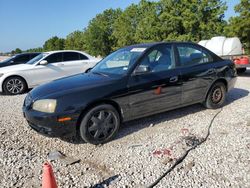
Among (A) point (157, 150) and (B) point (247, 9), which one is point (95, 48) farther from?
(A) point (157, 150)

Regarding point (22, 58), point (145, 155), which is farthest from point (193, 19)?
point (145, 155)

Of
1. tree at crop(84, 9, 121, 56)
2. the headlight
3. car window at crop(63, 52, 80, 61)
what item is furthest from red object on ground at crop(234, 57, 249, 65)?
tree at crop(84, 9, 121, 56)

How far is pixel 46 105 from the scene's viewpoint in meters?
3.77

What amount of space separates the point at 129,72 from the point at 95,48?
43.3 m

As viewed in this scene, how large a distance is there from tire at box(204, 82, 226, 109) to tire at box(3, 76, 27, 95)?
5.94 metres

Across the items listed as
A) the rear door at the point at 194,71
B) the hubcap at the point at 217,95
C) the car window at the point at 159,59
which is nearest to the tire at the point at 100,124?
the car window at the point at 159,59

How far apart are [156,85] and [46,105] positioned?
74.0 inches

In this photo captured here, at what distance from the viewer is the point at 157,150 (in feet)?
12.4

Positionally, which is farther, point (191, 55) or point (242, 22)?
point (242, 22)

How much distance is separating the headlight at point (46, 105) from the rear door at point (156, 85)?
125 centimetres

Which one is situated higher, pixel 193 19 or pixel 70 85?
pixel 193 19

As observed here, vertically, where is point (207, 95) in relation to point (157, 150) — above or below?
above

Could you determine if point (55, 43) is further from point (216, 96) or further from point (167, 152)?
point (167, 152)

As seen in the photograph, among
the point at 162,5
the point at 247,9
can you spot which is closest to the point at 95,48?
the point at 162,5
